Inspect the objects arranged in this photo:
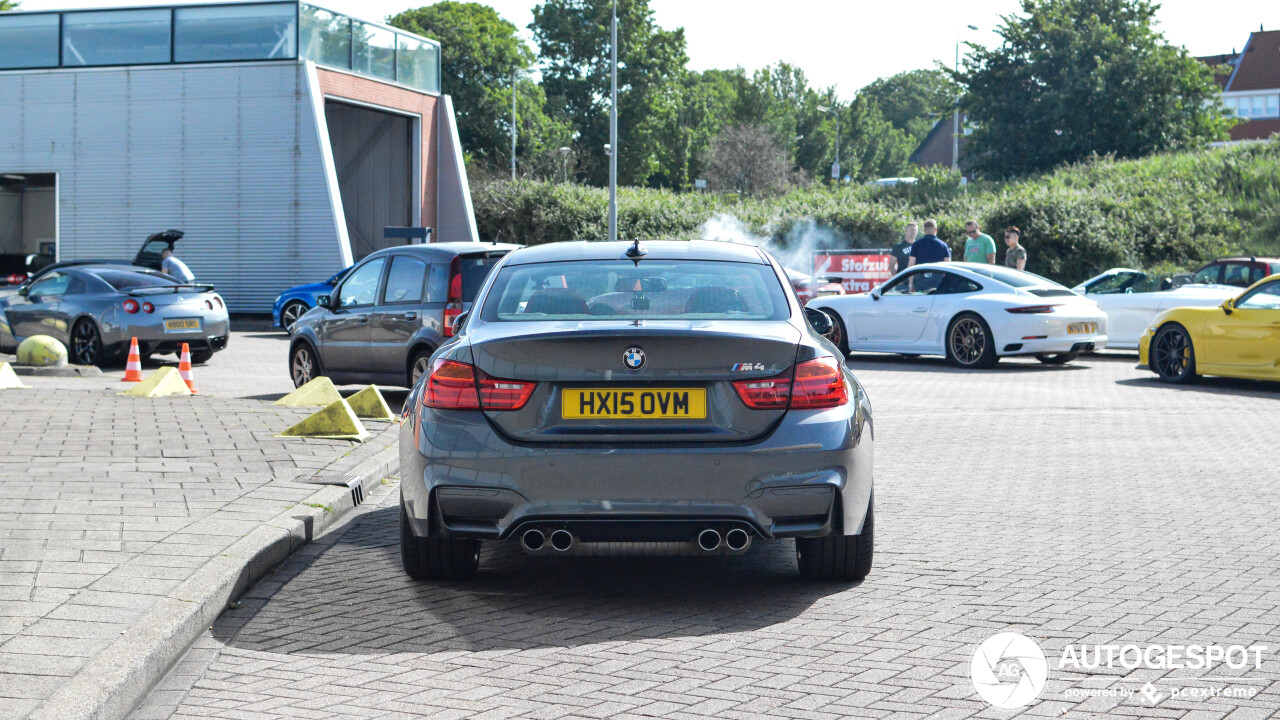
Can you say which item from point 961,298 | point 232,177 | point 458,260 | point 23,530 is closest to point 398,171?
point 232,177

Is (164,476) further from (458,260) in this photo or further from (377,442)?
(458,260)

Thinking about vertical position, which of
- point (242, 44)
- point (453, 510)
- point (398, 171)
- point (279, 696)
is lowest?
point (279, 696)

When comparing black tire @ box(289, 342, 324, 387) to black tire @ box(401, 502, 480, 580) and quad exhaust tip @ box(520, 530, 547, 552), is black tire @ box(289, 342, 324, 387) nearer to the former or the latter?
black tire @ box(401, 502, 480, 580)

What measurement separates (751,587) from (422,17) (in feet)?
231

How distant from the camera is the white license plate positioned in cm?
1722

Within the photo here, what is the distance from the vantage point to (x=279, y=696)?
13.6 ft

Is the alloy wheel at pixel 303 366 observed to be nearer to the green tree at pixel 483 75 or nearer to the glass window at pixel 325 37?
the glass window at pixel 325 37

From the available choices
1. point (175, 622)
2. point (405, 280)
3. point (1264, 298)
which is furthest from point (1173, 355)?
point (175, 622)

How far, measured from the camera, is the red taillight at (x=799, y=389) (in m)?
5.04

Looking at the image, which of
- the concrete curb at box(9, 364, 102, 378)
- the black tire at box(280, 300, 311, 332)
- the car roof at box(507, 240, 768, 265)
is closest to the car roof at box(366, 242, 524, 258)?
the concrete curb at box(9, 364, 102, 378)

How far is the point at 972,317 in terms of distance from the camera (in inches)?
679

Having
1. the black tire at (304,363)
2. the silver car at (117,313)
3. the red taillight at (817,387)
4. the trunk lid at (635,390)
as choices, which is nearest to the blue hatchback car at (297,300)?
the silver car at (117,313)

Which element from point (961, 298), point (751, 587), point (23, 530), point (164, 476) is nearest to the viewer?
point (751, 587)

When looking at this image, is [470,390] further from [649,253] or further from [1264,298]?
[1264,298]
